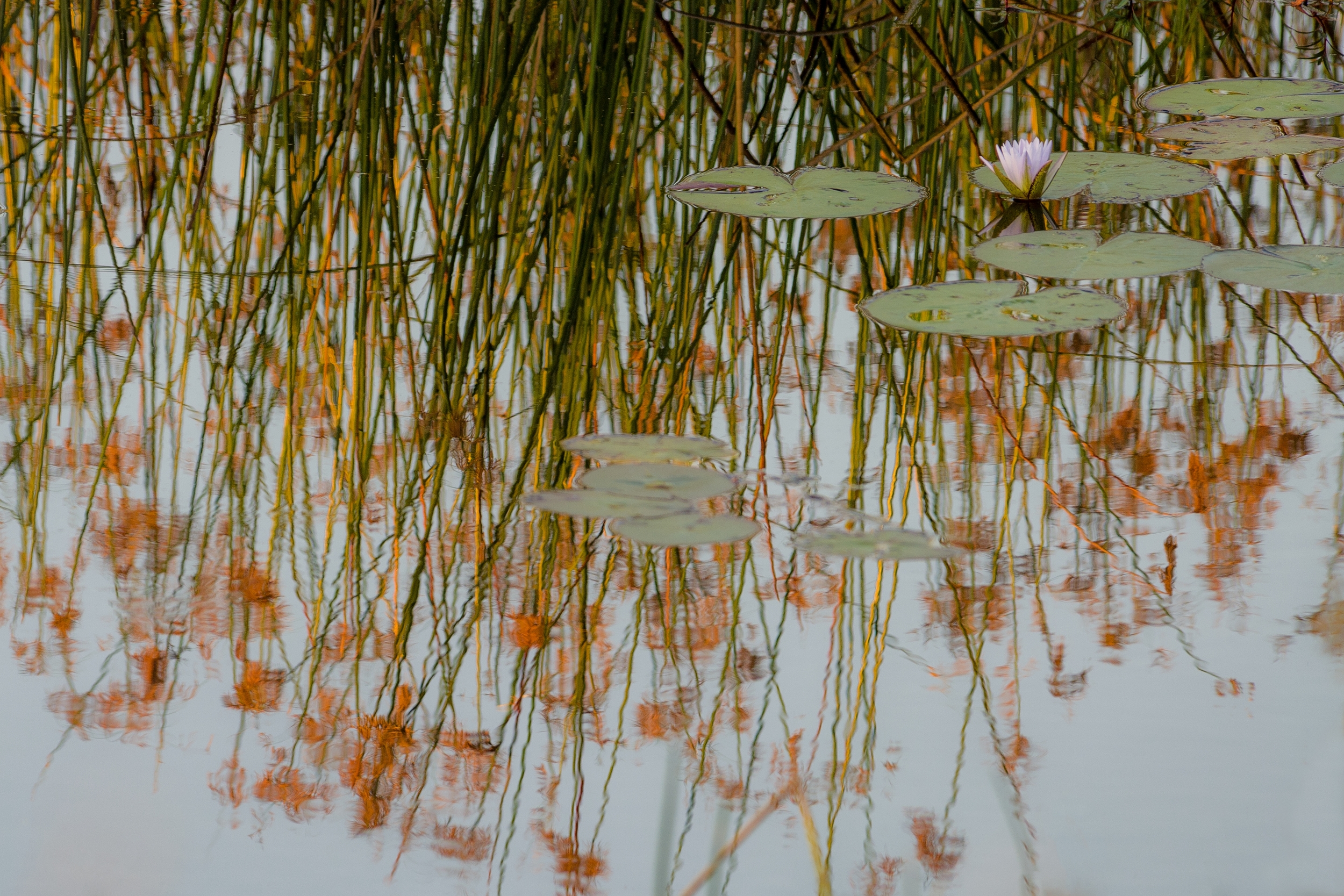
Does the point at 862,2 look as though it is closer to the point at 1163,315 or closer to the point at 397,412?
the point at 1163,315

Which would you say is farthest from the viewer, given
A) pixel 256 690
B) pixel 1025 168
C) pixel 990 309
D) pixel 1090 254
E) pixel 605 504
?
pixel 1025 168

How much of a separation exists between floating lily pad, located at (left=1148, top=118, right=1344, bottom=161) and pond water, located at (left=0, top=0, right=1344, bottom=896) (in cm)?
1

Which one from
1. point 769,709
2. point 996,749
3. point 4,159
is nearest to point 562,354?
point 769,709

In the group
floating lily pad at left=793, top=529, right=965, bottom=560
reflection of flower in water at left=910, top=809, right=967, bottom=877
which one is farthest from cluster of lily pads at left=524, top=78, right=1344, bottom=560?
reflection of flower in water at left=910, top=809, right=967, bottom=877

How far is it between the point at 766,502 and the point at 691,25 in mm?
916

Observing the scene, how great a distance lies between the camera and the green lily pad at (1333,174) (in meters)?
1.59

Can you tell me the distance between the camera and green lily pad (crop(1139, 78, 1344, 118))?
1.77m

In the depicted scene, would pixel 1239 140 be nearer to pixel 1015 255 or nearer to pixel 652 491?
pixel 1015 255

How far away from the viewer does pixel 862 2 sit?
206 cm

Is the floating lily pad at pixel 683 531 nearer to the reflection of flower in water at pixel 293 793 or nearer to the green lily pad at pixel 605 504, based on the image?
the green lily pad at pixel 605 504

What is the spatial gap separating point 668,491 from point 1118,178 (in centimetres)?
93

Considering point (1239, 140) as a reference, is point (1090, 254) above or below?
below

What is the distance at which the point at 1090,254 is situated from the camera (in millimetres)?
1389

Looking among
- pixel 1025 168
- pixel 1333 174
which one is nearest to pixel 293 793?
pixel 1025 168
